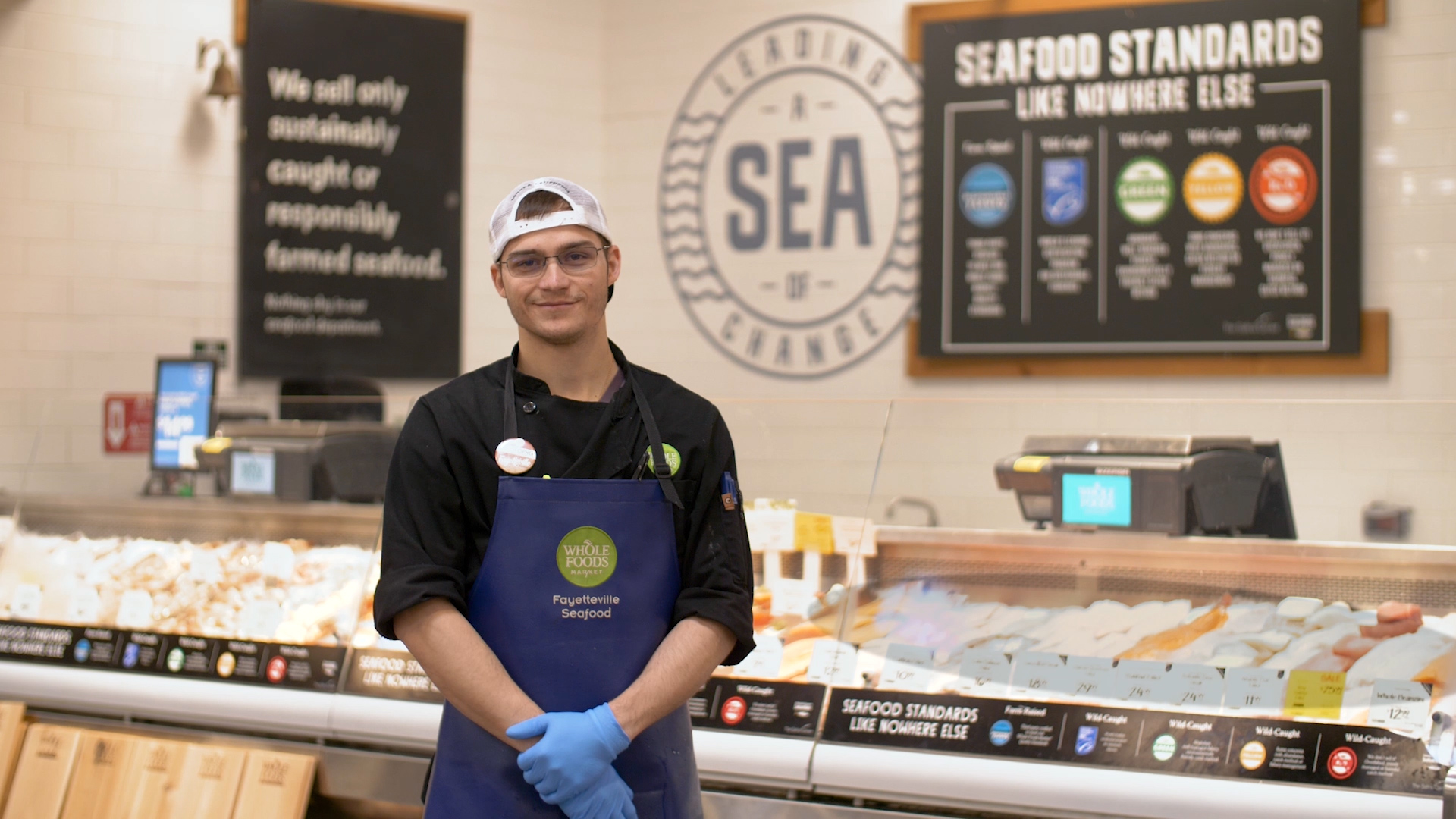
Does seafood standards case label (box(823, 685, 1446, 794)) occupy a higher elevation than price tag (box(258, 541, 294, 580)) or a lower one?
lower

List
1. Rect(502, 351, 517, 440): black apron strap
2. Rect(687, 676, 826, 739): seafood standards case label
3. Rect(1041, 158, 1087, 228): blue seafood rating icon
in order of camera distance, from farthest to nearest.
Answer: Rect(1041, 158, 1087, 228): blue seafood rating icon < Rect(687, 676, 826, 739): seafood standards case label < Rect(502, 351, 517, 440): black apron strap

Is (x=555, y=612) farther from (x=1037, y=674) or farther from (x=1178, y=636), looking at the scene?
(x=1178, y=636)

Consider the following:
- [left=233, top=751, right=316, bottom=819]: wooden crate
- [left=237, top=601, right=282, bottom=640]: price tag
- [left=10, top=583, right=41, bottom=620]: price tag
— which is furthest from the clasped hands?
[left=10, top=583, right=41, bottom=620]: price tag

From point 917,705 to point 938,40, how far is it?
329cm

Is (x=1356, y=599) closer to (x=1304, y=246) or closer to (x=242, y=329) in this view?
(x=1304, y=246)

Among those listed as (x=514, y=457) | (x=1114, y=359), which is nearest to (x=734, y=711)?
(x=514, y=457)

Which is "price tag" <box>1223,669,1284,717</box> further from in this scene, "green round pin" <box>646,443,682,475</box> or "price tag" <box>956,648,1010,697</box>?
"green round pin" <box>646,443,682,475</box>

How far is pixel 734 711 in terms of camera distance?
218cm

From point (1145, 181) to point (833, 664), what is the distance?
9.36ft

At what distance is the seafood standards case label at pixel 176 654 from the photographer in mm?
2498

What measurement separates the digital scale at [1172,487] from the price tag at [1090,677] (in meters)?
0.26

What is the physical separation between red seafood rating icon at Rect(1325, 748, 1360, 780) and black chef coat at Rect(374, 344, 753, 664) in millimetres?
921

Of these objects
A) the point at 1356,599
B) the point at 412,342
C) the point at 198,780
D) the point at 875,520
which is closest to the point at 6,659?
the point at 198,780

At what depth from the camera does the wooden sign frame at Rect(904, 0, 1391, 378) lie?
414 cm
